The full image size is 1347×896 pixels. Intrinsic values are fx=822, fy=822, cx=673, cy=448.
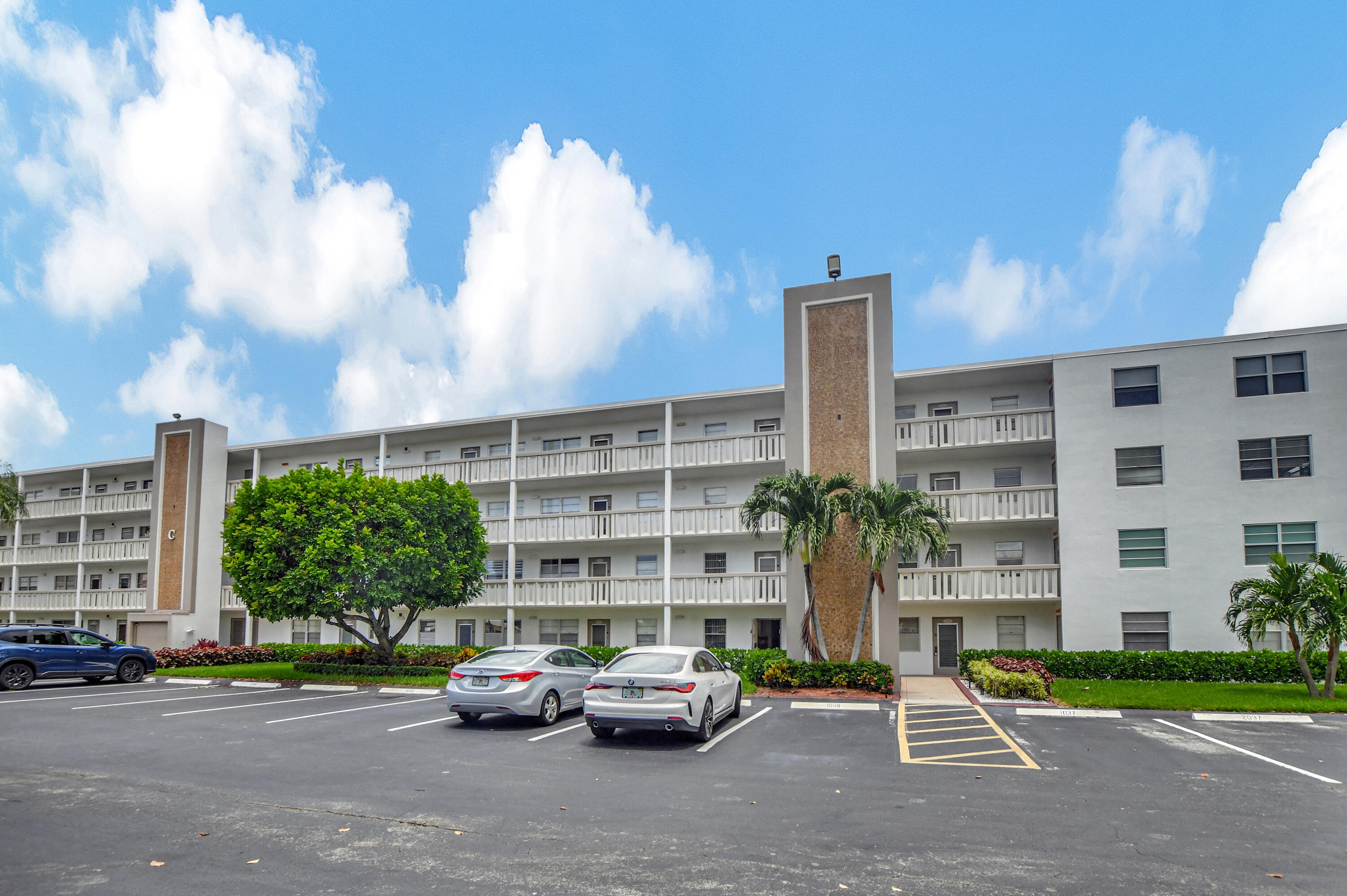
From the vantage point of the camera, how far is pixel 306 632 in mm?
34781

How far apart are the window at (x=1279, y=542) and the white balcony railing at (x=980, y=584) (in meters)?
4.91

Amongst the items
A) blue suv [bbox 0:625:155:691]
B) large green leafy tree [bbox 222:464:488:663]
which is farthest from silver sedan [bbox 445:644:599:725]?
blue suv [bbox 0:625:155:691]

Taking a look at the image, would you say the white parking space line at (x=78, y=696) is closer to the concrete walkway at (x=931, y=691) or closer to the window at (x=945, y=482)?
the concrete walkway at (x=931, y=691)

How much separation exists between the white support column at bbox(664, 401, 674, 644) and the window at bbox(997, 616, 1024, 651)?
10.4m

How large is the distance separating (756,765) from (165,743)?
9173mm

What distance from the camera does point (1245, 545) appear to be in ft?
74.0

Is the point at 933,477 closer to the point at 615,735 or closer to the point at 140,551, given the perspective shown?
the point at 615,735

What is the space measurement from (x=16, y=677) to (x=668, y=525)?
18529 millimetres

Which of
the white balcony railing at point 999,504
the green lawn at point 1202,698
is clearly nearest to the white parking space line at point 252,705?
the green lawn at point 1202,698

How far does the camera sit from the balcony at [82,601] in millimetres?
35688

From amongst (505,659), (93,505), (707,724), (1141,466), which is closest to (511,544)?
(505,659)

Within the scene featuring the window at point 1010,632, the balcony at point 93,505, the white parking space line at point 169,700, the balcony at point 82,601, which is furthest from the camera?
the balcony at point 93,505

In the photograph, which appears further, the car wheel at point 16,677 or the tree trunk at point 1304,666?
the car wheel at point 16,677

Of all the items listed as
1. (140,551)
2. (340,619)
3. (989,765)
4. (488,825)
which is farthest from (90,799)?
(140,551)
